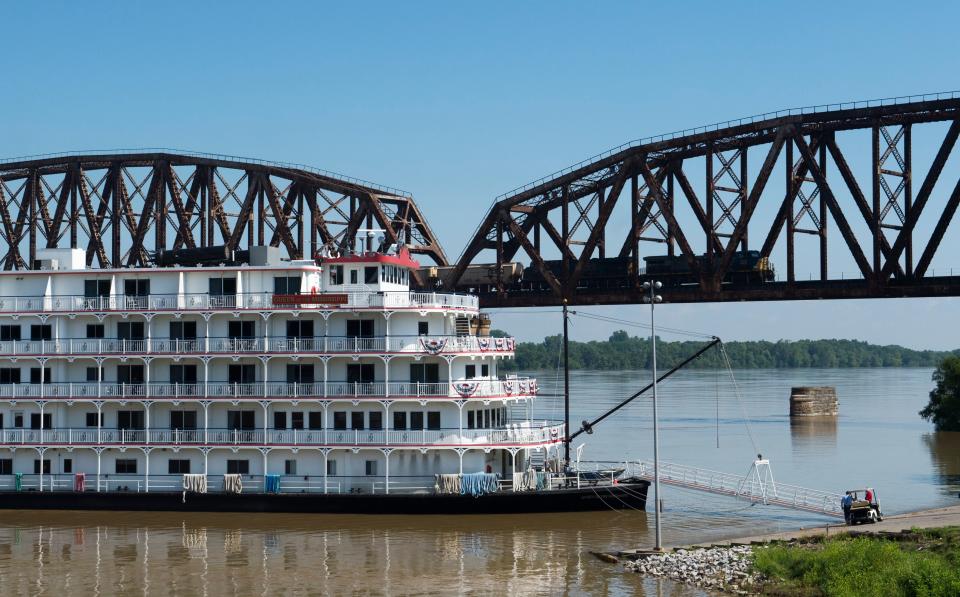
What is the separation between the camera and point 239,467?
4706 centimetres

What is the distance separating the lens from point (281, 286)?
47969 millimetres

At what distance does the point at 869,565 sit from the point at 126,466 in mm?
29875

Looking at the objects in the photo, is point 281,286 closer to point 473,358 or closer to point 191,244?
point 473,358

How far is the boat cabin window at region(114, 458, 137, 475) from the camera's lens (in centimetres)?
4791

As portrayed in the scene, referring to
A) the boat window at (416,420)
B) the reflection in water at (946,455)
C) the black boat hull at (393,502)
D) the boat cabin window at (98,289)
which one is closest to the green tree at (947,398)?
the reflection in water at (946,455)

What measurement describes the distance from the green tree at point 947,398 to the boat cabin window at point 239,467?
190ft

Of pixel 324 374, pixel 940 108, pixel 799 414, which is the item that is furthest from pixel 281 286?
pixel 799 414

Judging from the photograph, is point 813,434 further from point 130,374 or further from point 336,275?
point 130,374

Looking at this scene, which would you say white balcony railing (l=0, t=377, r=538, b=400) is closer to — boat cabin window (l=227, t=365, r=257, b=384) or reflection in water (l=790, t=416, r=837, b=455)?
boat cabin window (l=227, t=365, r=257, b=384)

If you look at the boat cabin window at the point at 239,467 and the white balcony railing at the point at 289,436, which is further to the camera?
the boat cabin window at the point at 239,467

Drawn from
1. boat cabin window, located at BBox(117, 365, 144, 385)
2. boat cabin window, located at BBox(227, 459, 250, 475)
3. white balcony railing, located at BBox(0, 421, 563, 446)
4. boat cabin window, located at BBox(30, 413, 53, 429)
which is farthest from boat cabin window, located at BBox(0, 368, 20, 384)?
boat cabin window, located at BBox(227, 459, 250, 475)

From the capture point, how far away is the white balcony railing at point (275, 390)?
4547cm

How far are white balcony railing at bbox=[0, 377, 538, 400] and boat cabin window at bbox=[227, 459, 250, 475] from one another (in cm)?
268

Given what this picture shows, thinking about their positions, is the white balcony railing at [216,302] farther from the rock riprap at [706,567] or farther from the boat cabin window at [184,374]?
the rock riprap at [706,567]
